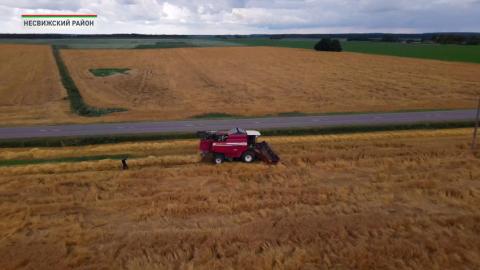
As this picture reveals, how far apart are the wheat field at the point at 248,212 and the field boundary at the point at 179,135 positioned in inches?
70.7

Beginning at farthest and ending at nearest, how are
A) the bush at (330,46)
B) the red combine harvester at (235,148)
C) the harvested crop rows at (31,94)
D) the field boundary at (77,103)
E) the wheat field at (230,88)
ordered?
1. the bush at (330,46)
2. the wheat field at (230,88)
3. the field boundary at (77,103)
4. the harvested crop rows at (31,94)
5. the red combine harvester at (235,148)

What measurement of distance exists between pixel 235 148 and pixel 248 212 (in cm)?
588

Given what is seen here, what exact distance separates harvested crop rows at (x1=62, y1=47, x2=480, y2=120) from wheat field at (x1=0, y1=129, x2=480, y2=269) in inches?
515

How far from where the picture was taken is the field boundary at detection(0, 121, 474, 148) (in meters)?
24.9

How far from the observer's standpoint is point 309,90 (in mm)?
45344

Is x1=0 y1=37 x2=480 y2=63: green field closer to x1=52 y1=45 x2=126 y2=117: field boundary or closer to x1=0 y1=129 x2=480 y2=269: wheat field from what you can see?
x1=52 y1=45 x2=126 y2=117: field boundary

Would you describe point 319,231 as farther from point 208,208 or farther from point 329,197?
point 208,208

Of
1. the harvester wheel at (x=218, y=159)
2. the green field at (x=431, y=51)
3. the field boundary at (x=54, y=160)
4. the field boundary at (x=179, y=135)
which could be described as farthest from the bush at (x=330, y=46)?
the field boundary at (x=54, y=160)

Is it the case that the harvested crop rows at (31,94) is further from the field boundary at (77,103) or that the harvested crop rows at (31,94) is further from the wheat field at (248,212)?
the wheat field at (248,212)

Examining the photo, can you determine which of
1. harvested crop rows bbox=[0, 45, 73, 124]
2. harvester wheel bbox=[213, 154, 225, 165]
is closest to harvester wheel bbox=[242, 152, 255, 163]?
harvester wheel bbox=[213, 154, 225, 165]

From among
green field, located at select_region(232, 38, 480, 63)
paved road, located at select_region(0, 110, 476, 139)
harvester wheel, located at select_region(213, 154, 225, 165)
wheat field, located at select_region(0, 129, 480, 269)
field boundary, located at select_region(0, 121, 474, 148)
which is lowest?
wheat field, located at select_region(0, 129, 480, 269)

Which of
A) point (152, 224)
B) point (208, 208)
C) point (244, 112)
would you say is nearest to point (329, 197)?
point (208, 208)

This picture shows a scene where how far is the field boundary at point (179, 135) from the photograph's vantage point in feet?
81.6

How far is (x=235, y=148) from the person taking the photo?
20.8m
